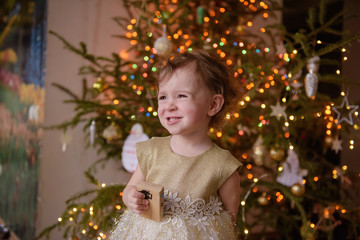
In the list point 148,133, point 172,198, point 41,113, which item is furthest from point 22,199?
point 172,198

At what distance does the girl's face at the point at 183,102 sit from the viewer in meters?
1.03

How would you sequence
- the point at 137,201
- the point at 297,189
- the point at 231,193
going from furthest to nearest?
1. the point at 297,189
2. the point at 231,193
3. the point at 137,201

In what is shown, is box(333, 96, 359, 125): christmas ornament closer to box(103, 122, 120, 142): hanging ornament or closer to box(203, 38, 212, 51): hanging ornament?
box(203, 38, 212, 51): hanging ornament

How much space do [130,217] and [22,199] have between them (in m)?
1.86

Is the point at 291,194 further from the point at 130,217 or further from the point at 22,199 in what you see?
the point at 22,199

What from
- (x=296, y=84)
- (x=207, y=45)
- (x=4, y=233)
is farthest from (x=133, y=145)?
Result: (x=4, y=233)

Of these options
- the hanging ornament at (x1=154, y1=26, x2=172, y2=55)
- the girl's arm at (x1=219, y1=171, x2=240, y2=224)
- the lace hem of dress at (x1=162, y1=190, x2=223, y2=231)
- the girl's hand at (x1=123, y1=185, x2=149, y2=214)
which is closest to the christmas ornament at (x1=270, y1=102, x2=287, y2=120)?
the hanging ornament at (x1=154, y1=26, x2=172, y2=55)

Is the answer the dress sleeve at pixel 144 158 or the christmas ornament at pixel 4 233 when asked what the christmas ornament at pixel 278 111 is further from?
the christmas ornament at pixel 4 233

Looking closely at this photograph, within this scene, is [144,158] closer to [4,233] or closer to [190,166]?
[190,166]

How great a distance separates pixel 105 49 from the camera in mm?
2553

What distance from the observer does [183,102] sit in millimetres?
1028

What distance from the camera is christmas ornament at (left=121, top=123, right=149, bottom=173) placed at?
1835 mm

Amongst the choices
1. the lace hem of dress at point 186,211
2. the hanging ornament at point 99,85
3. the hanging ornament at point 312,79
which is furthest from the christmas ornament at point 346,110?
the hanging ornament at point 99,85

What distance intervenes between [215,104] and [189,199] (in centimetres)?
27
